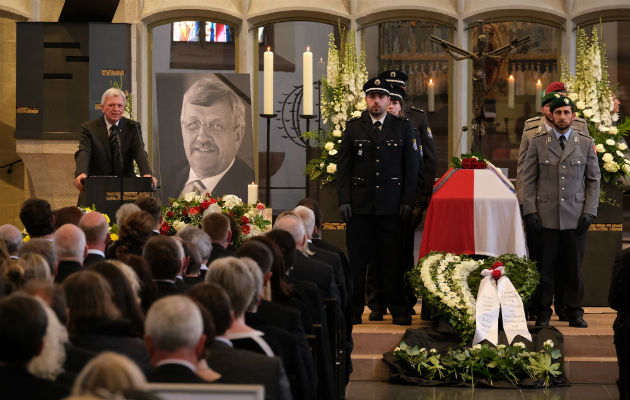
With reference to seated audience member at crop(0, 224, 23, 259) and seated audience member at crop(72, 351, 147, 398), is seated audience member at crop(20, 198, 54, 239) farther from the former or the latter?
seated audience member at crop(72, 351, 147, 398)

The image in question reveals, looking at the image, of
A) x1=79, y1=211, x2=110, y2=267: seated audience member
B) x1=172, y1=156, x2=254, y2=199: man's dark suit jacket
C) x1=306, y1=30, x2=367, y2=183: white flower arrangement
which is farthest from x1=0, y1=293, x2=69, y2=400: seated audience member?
x1=172, y1=156, x2=254, y2=199: man's dark suit jacket

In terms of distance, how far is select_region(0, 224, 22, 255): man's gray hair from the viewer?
4.68m

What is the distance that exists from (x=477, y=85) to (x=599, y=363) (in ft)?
8.07

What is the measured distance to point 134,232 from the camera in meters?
5.00

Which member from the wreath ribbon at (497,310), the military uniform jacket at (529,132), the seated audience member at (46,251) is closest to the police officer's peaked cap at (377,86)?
the military uniform jacket at (529,132)

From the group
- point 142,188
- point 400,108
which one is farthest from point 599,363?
point 142,188

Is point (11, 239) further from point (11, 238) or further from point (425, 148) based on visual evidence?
point (425, 148)

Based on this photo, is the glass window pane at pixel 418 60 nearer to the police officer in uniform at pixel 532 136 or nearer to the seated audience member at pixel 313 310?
the police officer in uniform at pixel 532 136

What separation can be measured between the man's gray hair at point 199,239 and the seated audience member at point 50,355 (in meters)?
1.94

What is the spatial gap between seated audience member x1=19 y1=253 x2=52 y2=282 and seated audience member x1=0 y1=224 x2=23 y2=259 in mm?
956

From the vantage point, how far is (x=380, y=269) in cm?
750

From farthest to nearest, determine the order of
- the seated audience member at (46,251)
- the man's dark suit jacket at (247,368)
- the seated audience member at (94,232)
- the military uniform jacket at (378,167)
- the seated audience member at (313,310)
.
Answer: the military uniform jacket at (378,167) < the seated audience member at (94,232) < the seated audience member at (313,310) < the seated audience member at (46,251) < the man's dark suit jacket at (247,368)

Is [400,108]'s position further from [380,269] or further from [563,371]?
[563,371]

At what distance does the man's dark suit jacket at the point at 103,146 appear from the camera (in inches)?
270
